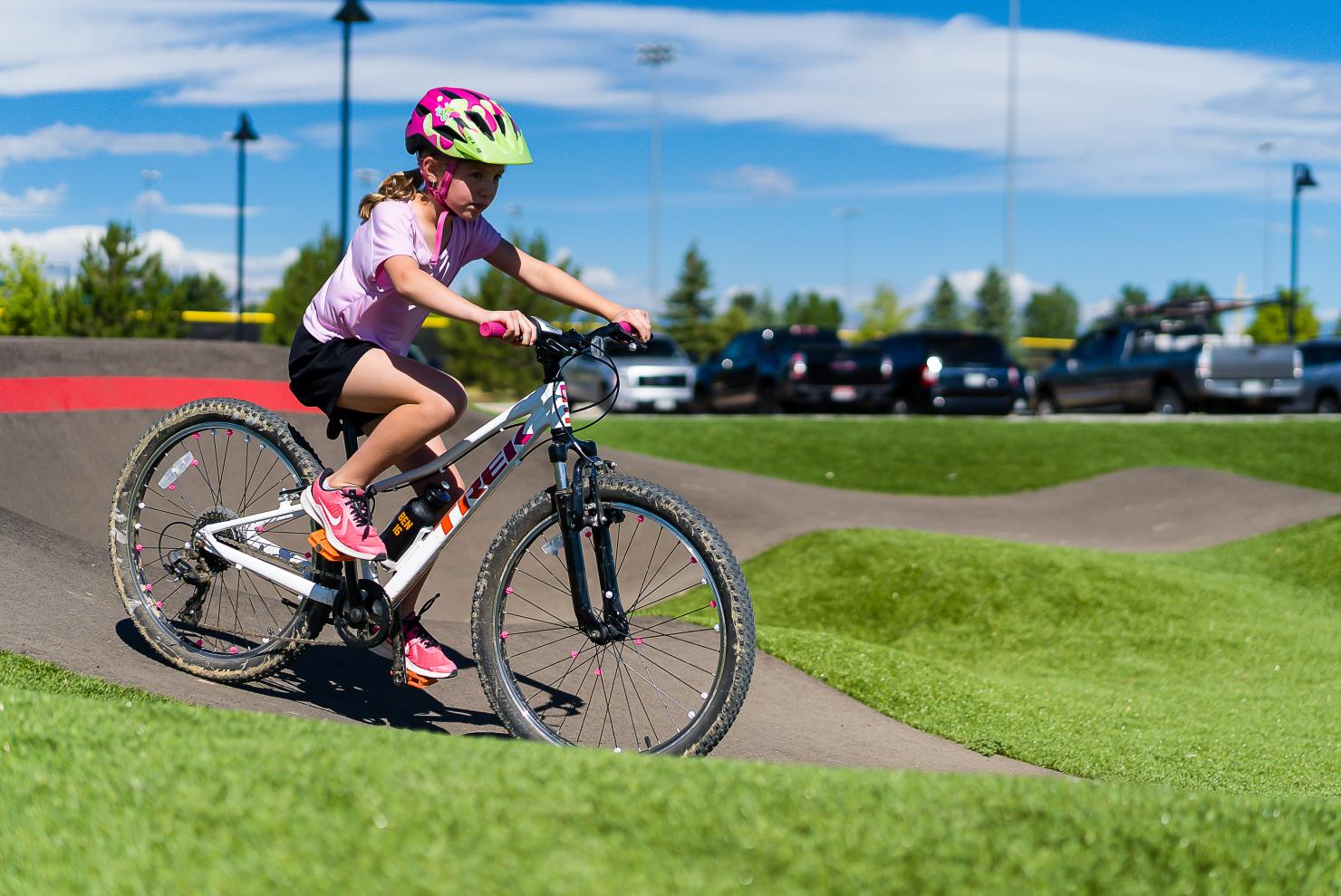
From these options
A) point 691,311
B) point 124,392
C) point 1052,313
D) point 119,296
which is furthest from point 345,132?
point 1052,313

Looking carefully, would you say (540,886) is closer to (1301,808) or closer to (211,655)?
(1301,808)

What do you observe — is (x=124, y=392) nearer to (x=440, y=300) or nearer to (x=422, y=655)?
(x=422, y=655)

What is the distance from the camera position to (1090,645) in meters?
8.01

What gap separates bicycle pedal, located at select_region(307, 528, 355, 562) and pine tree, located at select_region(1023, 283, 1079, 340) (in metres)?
136

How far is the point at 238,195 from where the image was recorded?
39906 millimetres

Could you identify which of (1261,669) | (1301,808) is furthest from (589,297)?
(1261,669)

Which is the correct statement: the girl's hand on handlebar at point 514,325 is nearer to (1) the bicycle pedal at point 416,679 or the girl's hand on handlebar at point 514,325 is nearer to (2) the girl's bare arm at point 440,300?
→ (2) the girl's bare arm at point 440,300

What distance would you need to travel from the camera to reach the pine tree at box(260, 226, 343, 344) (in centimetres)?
3906

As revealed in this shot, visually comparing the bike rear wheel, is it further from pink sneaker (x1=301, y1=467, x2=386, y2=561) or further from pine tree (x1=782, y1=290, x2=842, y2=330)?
pine tree (x1=782, y1=290, x2=842, y2=330)

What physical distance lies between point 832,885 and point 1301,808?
1.58 m

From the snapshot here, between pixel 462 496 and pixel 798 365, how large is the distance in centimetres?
2203

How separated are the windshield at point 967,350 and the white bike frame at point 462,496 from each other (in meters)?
21.8

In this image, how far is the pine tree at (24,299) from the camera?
18.9 m

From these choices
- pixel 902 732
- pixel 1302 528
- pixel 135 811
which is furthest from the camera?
pixel 1302 528
